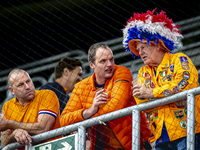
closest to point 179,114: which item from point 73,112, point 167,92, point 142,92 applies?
point 167,92

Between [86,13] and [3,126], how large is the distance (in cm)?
489

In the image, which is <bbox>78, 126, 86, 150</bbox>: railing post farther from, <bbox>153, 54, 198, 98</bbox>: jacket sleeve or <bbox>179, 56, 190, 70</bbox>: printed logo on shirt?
<bbox>179, 56, 190, 70</bbox>: printed logo on shirt

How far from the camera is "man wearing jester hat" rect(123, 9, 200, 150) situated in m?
2.63

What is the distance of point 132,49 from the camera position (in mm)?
3191

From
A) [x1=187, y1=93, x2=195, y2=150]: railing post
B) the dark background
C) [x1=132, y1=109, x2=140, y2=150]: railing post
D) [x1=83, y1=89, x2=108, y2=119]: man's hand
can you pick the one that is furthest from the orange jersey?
the dark background

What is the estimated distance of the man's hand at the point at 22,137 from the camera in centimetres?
309

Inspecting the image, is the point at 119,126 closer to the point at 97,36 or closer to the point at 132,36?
the point at 132,36

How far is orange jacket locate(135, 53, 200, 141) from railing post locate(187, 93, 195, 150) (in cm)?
15

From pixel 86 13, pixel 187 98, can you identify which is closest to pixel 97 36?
pixel 86 13

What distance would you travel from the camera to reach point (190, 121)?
2453 mm

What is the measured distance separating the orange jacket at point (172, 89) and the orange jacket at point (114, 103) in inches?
9.3

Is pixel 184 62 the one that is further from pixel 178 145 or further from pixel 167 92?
pixel 178 145

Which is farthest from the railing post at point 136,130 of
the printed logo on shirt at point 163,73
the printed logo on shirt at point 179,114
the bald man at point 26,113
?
the bald man at point 26,113

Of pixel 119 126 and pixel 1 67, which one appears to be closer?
pixel 119 126
